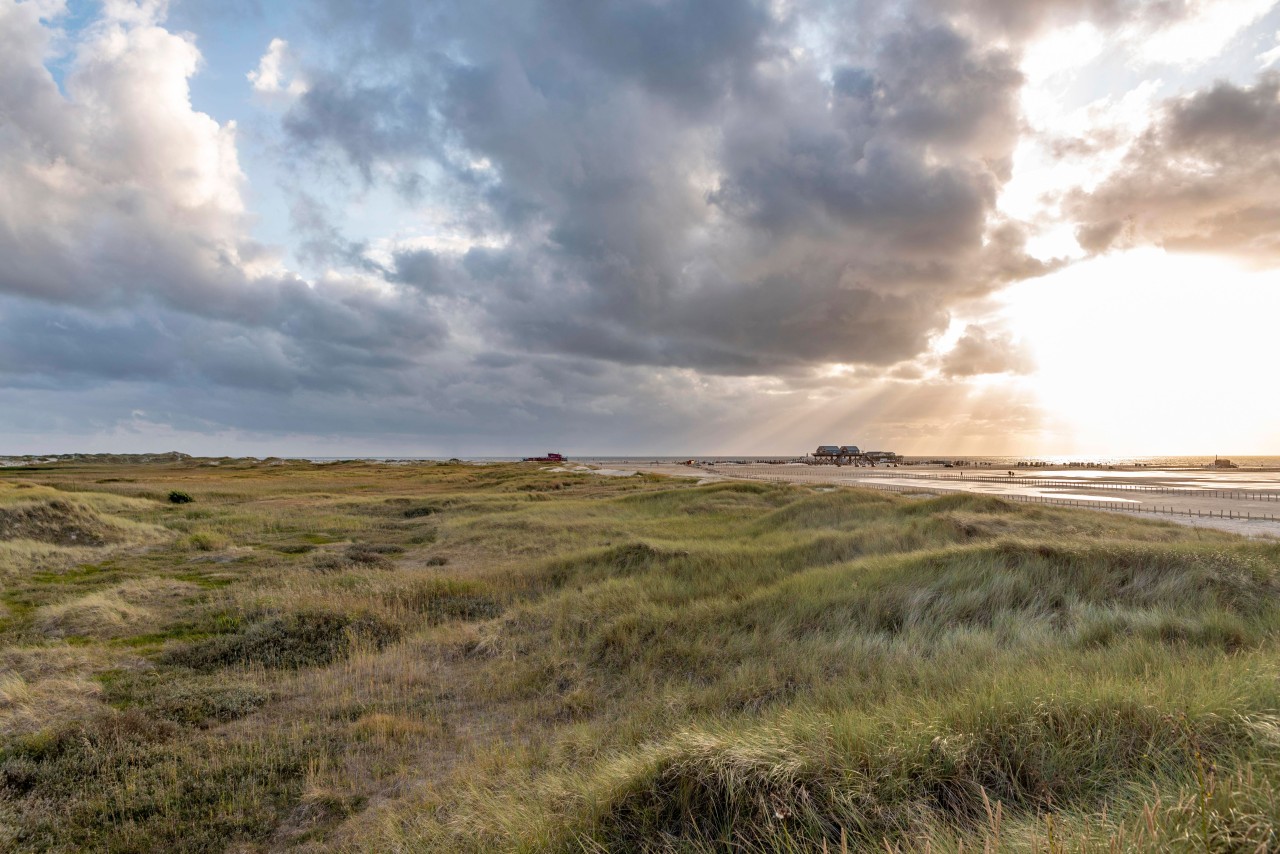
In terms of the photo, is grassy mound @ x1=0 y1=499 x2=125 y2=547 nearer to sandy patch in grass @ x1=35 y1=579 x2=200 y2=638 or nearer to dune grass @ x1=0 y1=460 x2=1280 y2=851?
dune grass @ x1=0 y1=460 x2=1280 y2=851

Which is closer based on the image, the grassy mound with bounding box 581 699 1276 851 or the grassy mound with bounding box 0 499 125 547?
the grassy mound with bounding box 581 699 1276 851

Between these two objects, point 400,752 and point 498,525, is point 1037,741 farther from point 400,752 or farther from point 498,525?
point 498,525

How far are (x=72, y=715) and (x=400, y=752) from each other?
516 cm

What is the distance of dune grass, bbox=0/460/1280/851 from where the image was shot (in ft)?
14.1

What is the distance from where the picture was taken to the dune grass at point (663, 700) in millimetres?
4293

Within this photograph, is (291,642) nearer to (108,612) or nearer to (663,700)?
(108,612)

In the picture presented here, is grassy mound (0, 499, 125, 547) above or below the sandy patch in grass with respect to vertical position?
above

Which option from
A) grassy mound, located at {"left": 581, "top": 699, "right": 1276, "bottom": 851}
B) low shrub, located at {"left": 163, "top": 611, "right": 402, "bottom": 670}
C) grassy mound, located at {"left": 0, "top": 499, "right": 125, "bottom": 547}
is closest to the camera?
grassy mound, located at {"left": 581, "top": 699, "right": 1276, "bottom": 851}

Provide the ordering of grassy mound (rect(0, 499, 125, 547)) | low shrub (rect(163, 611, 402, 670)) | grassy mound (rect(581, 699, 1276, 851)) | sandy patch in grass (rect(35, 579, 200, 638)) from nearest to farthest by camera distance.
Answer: grassy mound (rect(581, 699, 1276, 851)), low shrub (rect(163, 611, 402, 670)), sandy patch in grass (rect(35, 579, 200, 638)), grassy mound (rect(0, 499, 125, 547))

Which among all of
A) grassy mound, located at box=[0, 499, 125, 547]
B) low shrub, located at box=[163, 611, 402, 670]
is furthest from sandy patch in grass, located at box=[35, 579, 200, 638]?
grassy mound, located at box=[0, 499, 125, 547]

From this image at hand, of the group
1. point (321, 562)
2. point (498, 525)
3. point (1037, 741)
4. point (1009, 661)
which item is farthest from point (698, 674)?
point (498, 525)

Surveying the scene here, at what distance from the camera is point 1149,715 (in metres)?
4.73

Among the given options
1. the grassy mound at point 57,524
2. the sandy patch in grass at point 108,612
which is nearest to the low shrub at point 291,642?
the sandy patch in grass at point 108,612

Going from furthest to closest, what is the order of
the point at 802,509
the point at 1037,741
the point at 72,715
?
the point at 802,509 → the point at 72,715 → the point at 1037,741
